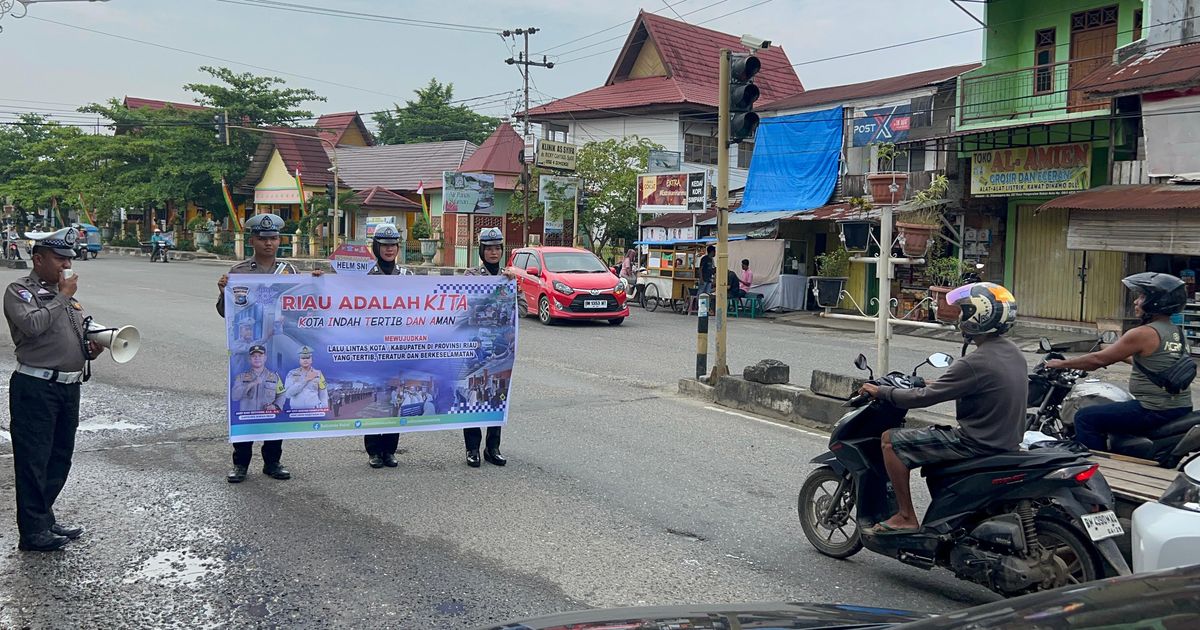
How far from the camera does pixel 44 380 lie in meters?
5.20

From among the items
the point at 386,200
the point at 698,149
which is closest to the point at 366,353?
the point at 698,149

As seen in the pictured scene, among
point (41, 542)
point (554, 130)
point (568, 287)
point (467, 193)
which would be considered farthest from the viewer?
point (554, 130)

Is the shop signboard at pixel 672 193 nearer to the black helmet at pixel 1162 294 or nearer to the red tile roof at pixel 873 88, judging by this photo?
the red tile roof at pixel 873 88

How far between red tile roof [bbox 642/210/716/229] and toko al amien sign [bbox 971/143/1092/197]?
8800 millimetres

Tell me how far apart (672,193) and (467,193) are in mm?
13692

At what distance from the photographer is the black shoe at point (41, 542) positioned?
208 inches

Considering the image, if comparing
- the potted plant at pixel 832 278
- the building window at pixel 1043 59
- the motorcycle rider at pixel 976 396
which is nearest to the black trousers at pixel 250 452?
the motorcycle rider at pixel 976 396

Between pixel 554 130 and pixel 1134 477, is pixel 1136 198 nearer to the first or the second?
pixel 1134 477

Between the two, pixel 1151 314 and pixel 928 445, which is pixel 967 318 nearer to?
pixel 928 445

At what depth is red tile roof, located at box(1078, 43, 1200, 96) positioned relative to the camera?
1630 centimetres

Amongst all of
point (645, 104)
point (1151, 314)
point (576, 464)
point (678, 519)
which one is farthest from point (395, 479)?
point (645, 104)

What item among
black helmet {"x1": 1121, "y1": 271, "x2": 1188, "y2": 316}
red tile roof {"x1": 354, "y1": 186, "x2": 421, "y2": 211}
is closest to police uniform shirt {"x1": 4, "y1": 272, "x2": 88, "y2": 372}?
black helmet {"x1": 1121, "y1": 271, "x2": 1188, "y2": 316}

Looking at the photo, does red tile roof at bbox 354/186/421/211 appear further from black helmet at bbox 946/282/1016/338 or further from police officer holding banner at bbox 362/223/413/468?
black helmet at bbox 946/282/1016/338

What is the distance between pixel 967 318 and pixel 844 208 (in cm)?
2003
